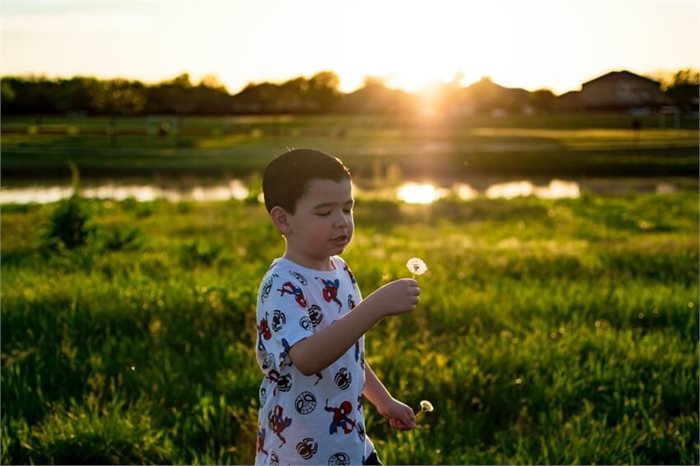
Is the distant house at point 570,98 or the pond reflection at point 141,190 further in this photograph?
the pond reflection at point 141,190

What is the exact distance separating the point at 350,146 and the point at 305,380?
58812mm

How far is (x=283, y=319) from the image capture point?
7.97 feet

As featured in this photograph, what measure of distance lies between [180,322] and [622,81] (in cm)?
409

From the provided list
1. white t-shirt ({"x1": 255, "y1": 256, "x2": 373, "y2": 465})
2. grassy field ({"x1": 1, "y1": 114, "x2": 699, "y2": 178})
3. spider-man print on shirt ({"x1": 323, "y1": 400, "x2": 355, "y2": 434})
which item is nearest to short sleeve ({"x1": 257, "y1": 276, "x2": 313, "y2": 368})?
white t-shirt ({"x1": 255, "y1": 256, "x2": 373, "y2": 465})

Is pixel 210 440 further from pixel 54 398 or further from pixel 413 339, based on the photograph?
pixel 413 339

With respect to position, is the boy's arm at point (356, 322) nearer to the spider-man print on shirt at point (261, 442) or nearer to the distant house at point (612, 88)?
the spider-man print on shirt at point (261, 442)

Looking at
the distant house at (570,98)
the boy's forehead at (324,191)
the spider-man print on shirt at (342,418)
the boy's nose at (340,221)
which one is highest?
the distant house at (570,98)

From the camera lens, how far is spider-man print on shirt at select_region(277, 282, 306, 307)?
2447mm

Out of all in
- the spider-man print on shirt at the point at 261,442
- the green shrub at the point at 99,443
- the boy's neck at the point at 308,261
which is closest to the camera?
the boy's neck at the point at 308,261

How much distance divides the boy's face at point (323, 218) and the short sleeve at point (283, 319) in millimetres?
146

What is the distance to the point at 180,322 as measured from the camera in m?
6.41

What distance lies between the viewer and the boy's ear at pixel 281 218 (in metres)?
2.47

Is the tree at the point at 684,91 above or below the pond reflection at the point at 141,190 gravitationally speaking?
above

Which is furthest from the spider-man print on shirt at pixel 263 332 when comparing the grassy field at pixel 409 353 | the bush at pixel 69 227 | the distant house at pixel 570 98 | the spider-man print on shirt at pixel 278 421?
the bush at pixel 69 227
